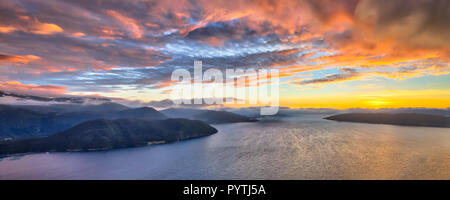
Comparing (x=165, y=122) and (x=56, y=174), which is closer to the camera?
(x=56, y=174)

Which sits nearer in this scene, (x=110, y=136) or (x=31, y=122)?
(x=110, y=136)

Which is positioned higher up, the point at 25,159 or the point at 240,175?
the point at 240,175

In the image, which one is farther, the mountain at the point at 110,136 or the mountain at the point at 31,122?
the mountain at the point at 31,122

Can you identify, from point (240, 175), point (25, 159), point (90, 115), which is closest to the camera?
point (240, 175)
